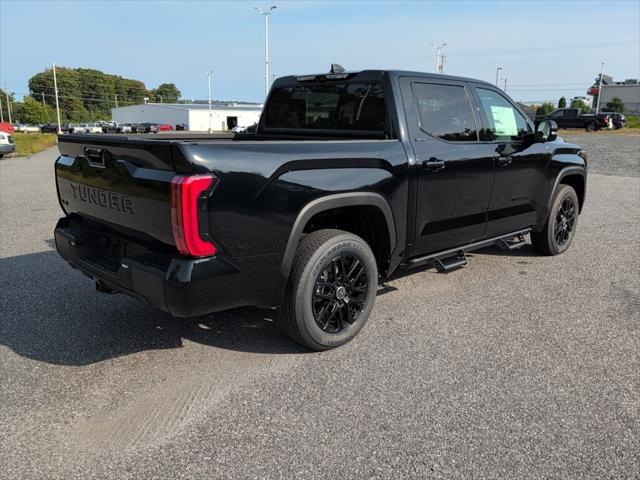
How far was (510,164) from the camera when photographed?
500 cm

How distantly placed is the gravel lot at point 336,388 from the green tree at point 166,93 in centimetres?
16093

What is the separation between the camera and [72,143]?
3.69 metres

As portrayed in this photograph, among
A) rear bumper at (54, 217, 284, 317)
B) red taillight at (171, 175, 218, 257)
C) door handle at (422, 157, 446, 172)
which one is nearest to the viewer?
red taillight at (171, 175, 218, 257)

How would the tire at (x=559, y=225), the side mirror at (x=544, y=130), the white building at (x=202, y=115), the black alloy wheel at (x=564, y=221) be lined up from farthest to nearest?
the white building at (x=202, y=115)
the black alloy wheel at (x=564, y=221)
the tire at (x=559, y=225)
the side mirror at (x=544, y=130)

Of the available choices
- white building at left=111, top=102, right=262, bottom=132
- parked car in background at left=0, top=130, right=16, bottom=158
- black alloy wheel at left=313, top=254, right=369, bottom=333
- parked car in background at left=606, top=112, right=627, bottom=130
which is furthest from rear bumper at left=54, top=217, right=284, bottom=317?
white building at left=111, top=102, right=262, bottom=132

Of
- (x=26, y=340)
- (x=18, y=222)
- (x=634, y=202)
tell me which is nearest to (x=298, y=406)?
(x=26, y=340)

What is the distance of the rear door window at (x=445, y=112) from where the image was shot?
4.25 m

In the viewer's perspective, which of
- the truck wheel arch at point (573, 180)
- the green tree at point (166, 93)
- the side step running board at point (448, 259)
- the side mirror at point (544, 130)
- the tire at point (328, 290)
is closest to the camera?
the tire at point (328, 290)

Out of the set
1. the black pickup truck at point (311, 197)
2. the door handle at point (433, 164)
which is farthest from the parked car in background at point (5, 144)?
the door handle at point (433, 164)

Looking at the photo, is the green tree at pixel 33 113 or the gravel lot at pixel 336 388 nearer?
the gravel lot at pixel 336 388

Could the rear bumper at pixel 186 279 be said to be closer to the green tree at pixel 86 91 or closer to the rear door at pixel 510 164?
the rear door at pixel 510 164

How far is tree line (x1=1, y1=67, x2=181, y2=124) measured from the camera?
12044cm

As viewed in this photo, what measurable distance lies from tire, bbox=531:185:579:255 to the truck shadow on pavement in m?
3.39

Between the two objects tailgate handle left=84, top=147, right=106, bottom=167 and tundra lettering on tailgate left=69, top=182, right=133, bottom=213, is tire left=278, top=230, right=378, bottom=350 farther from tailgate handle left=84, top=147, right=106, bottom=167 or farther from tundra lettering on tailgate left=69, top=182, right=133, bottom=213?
tailgate handle left=84, top=147, right=106, bottom=167
